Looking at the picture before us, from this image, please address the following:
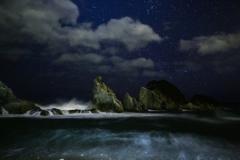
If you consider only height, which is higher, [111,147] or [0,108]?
[0,108]

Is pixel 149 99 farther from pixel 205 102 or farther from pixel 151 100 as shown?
pixel 205 102

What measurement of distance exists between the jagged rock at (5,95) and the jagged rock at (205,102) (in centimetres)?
9139

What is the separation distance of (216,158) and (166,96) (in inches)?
3143

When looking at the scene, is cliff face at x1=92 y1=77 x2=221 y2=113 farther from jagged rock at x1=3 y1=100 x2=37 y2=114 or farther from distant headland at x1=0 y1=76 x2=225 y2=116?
jagged rock at x1=3 y1=100 x2=37 y2=114

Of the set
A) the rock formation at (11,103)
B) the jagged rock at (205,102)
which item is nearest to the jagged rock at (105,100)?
the rock formation at (11,103)

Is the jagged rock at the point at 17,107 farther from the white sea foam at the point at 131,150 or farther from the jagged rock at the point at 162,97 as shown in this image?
the jagged rock at the point at 162,97

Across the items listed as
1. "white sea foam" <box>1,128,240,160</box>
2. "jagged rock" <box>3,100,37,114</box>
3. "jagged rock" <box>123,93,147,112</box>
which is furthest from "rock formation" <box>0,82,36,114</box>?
"jagged rock" <box>123,93,147,112</box>

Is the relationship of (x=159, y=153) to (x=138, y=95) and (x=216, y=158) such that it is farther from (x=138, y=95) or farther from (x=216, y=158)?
(x=138, y=95)

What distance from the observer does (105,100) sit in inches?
2012

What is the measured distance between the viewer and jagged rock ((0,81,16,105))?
37.2 metres

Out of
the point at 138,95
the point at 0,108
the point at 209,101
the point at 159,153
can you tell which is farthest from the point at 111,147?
the point at 209,101

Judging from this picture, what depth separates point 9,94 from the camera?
38438 mm

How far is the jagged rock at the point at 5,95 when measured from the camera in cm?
3721

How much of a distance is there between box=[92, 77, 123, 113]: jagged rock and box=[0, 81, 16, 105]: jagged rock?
20562 millimetres
